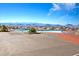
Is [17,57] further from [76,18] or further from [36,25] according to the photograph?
[76,18]

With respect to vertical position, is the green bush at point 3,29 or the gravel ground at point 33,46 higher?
the green bush at point 3,29

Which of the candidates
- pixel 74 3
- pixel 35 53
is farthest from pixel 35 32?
pixel 74 3

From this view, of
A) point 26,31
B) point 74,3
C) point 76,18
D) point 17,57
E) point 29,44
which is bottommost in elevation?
point 17,57

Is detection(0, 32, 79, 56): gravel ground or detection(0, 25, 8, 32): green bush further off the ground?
detection(0, 25, 8, 32): green bush

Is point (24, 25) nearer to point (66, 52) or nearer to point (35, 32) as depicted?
point (35, 32)

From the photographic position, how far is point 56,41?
211cm

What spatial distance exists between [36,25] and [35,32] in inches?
3.1

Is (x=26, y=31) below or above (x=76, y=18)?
below

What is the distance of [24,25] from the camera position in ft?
6.93

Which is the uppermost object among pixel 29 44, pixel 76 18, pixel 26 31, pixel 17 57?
pixel 76 18

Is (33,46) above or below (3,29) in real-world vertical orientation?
below

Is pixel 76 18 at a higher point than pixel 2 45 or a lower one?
higher

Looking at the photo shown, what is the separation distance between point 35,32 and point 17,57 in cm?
33

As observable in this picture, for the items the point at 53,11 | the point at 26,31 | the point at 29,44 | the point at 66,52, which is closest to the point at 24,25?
the point at 26,31
